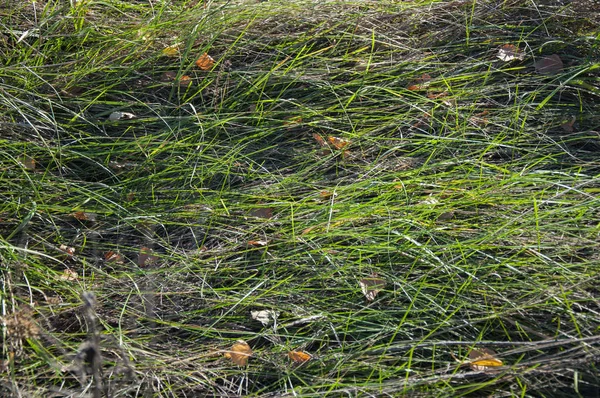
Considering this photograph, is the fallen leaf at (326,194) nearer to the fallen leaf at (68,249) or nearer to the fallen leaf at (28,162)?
the fallen leaf at (68,249)

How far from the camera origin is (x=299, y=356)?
2250mm

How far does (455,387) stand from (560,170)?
1.07 m

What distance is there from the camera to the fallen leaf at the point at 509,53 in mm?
3180

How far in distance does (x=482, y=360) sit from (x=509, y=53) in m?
1.58

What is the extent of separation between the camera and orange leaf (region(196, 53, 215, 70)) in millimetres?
3215

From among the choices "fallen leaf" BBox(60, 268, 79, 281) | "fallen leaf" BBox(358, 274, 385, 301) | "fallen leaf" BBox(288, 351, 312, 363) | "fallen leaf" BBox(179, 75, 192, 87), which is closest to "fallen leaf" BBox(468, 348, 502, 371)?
"fallen leaf" BBox(358, 274, 385, 301)

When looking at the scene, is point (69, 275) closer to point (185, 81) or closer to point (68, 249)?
point (68, 249)

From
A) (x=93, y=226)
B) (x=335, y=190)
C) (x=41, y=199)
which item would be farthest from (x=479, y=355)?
(x=41, y=199)

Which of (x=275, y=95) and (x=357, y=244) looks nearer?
(x=357, y=244)

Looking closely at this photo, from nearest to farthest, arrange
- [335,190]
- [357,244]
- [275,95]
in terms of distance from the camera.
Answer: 1. [357,244]
2. [335,190]
3. [275,95]

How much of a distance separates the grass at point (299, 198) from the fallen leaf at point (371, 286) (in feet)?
0.08

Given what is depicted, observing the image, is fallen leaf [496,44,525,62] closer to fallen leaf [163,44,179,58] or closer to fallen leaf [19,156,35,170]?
fallen leaf [163,44,179,58]

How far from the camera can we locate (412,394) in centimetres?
208

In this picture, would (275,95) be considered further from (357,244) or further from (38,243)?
(38,243)
